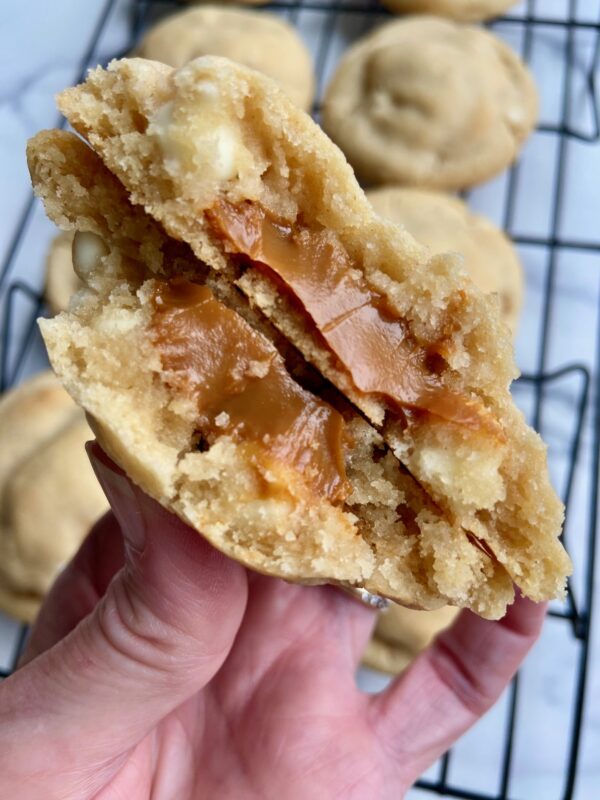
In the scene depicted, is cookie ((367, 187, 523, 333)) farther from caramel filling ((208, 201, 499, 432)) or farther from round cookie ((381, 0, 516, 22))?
caramel filling ((208, 201, 499, 432))

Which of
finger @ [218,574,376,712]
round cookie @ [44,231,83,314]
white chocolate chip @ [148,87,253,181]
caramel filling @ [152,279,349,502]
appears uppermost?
white chocolate chip @ [148,87,253,181]

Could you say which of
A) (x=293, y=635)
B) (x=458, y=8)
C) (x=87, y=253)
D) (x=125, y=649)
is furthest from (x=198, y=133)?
(x=458, y=8)

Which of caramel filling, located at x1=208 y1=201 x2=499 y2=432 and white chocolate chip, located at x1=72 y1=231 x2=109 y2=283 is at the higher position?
white chocolate chip, located at x1=72 y1=231 x2=109 y2=283

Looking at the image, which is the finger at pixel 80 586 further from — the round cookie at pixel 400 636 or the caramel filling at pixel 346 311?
the caramel filling at pixel 346 311

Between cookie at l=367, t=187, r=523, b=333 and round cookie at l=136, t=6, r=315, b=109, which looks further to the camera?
round cookie at l=136, t=6, r=315, b=109

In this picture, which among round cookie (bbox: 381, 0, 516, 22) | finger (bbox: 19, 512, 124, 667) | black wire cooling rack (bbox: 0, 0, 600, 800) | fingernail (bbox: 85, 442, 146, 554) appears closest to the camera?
fingernail (bbox: 85, 442, 146, 554)

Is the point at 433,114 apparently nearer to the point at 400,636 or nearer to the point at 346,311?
the point at 400,636

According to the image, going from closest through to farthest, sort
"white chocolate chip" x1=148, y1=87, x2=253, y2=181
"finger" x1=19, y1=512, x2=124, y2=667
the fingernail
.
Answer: "white chocolate chip" x1=148, y1=87, x2=253, y2=181, the fingernail, "finger" x1=19, y1=512, x2=124, y2=667

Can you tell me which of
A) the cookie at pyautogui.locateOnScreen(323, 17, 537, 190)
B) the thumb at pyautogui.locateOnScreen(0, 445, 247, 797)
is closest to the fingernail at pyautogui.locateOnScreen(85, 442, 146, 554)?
the thumb at pyautogui.locateOnScreen(0, 445, 247, 797)
